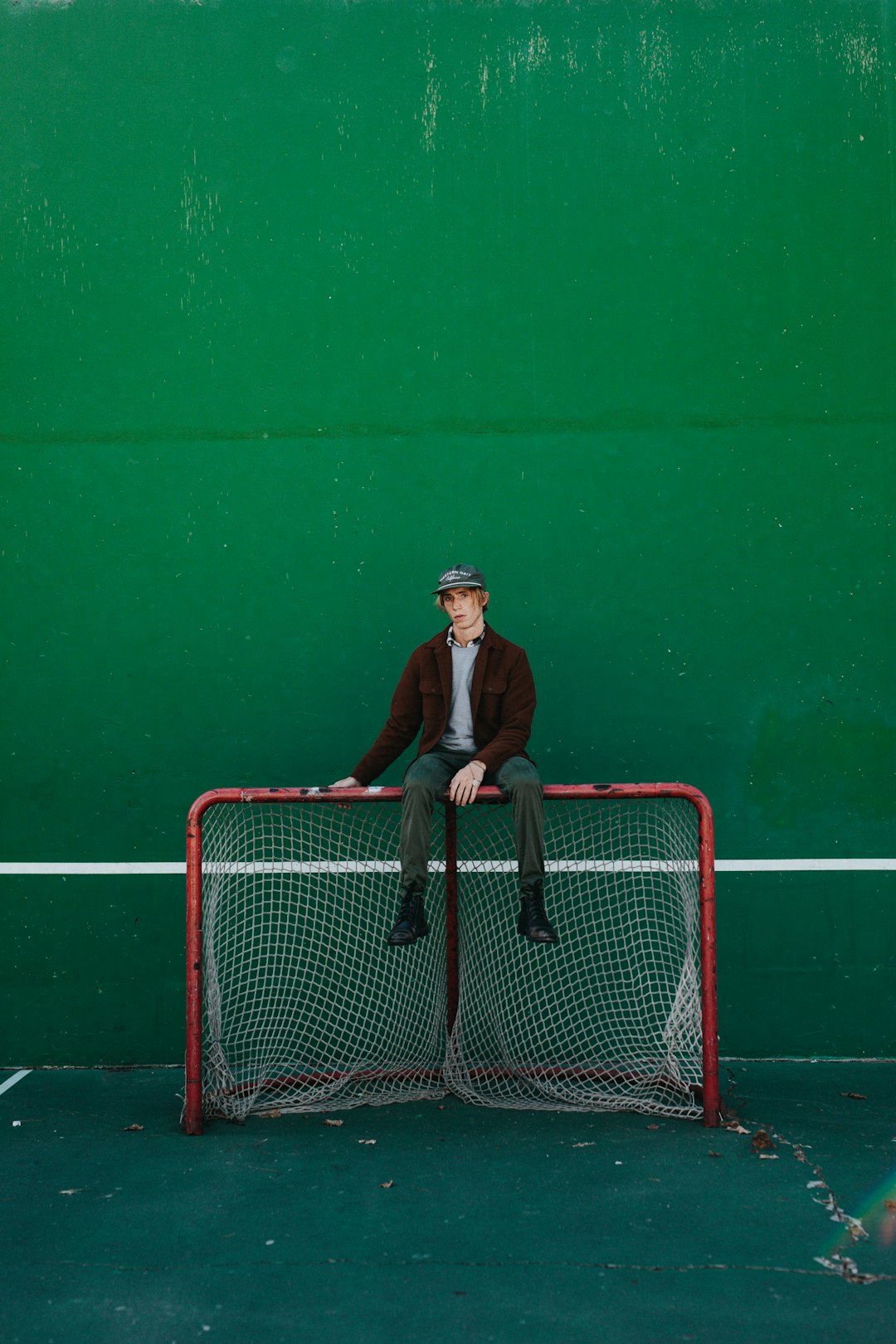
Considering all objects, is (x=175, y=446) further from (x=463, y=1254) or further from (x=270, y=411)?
(x=463, y=1254)

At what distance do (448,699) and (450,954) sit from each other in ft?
4.73

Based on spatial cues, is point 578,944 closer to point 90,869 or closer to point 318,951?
point 318,951

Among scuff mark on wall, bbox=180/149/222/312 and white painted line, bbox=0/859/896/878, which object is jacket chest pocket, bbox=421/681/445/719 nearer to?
white painted line, bbox=0/859/896/878

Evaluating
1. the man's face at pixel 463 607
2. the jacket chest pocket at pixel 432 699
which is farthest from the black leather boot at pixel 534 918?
the man's face at pixel 463 607

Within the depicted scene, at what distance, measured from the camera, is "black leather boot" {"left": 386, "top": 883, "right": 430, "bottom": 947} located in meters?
4.92

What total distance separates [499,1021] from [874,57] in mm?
6082

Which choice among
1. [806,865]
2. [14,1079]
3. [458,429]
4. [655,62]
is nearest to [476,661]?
[458,429]

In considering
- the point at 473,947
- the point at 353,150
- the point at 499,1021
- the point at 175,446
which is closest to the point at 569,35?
the point at 353,150

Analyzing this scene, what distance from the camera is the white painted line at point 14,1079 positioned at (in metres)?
5.76

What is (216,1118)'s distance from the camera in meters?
5.20

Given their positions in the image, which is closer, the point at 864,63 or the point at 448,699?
the point at 448,699

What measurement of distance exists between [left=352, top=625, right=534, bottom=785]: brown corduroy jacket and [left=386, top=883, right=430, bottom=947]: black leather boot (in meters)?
0.67

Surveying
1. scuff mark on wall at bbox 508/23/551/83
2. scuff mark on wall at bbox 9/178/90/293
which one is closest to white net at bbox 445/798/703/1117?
scuff mark on wall at bbox 9/178/90/293

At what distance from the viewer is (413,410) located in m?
6.20
